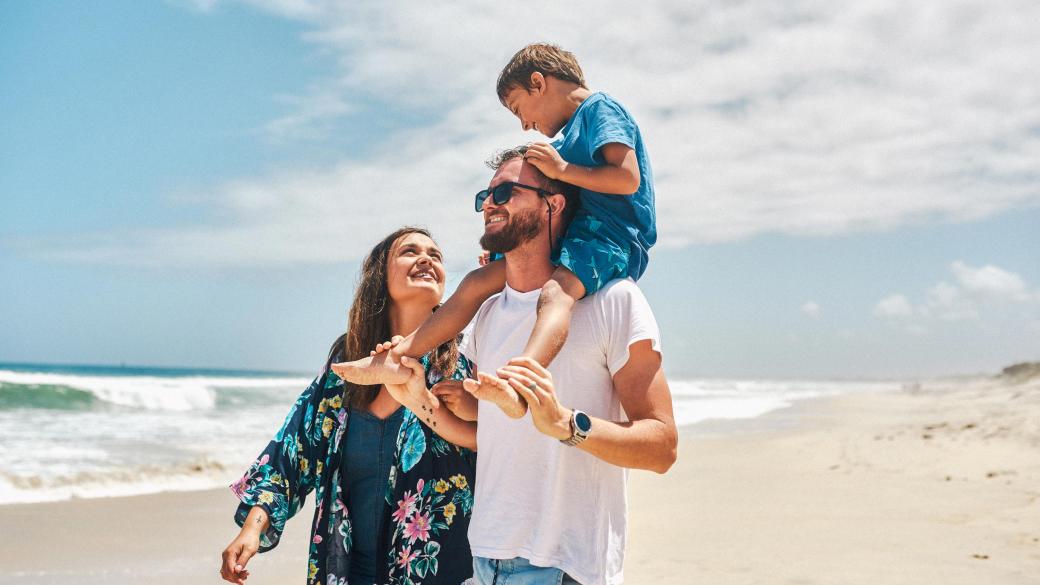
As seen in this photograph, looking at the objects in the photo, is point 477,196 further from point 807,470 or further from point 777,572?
point 807,470

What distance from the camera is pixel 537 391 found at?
1836mm

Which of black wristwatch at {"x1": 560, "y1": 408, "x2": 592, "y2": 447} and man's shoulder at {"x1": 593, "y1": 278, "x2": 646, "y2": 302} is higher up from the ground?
man's shoulder at {"x1": 593, "y1": 278, "x2": 646, "y2": 302}

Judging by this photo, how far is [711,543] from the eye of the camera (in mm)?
6977

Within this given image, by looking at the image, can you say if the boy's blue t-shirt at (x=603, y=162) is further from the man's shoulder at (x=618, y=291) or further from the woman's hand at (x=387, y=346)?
the woman's hand at (x=387, y=346)

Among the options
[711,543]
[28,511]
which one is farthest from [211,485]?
[711,543]

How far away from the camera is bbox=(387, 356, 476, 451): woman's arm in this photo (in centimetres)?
242

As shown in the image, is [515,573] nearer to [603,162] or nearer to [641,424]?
[641,424]

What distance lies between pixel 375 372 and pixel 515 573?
2.20 feet

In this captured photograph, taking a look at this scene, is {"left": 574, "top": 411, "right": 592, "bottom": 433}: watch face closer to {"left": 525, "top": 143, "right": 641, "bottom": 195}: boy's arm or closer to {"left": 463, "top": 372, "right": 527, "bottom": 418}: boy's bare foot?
{"left": 463, "top": 372, "right": 527, "bottom": 418}: boy's bare foot

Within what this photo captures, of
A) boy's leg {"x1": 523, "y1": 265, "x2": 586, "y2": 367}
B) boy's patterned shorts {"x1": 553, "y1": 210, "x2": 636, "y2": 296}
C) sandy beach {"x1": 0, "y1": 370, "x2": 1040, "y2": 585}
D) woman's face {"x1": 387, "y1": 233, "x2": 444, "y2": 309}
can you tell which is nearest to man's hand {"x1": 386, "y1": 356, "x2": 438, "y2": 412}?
boy's leg {"x1": 523, "y1": 265, "x2": 586, "y2": 367}

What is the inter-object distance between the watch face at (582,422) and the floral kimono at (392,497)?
1.34m

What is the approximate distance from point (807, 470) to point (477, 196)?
31.3 feet

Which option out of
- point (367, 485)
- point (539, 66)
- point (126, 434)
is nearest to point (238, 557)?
point (367, 485)

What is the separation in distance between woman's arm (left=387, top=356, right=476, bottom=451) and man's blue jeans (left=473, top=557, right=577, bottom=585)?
443 mm
